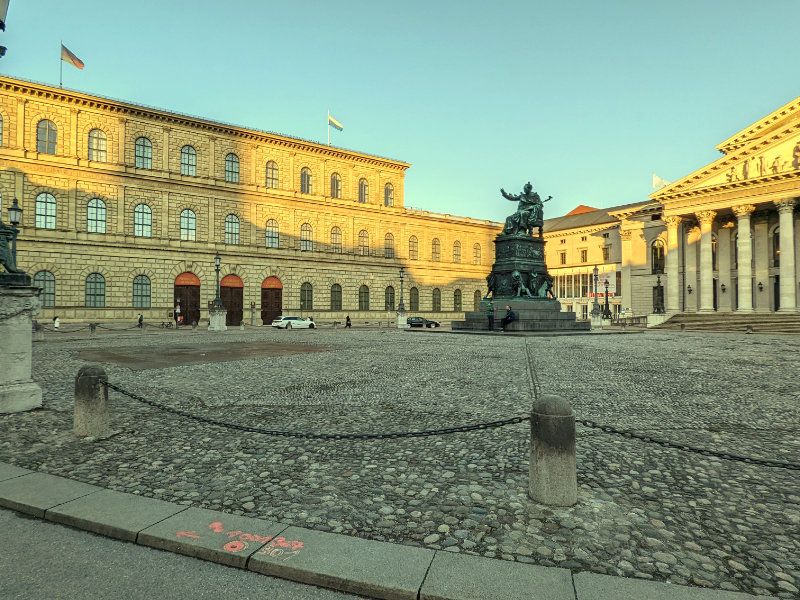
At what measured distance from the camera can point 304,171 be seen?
50.8 metres

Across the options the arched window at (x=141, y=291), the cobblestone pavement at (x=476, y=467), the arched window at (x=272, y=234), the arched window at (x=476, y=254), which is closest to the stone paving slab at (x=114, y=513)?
the cobblestone pavement at (x=476, y=467)

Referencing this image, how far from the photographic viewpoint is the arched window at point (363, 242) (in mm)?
54094

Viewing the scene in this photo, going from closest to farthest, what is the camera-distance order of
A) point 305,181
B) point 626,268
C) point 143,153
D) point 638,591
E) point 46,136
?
point 638,591 < point 46,136 < point 143,153 < point 305,181 < point 626,268

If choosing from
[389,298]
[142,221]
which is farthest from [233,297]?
[389,298]

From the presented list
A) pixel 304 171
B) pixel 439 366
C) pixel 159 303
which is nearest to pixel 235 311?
pixel 159 303

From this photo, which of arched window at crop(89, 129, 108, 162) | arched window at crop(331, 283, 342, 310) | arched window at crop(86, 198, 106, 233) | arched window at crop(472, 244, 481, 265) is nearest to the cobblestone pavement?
arched window at crop(86, 198, 106, 233)

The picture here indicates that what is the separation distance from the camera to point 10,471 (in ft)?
15.1

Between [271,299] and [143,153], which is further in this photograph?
[271,299]

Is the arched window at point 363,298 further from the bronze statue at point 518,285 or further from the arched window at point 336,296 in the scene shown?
the bronze statue at point 518,285

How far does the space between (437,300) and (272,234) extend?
22.1 meters

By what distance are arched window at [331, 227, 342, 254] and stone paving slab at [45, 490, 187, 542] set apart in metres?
48.8

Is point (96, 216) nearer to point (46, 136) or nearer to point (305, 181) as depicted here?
point (46, 136)

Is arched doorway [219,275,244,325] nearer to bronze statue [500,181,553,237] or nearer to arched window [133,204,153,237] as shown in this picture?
arched window [133,204,153,237]

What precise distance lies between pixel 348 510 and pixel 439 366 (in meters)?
9.13
